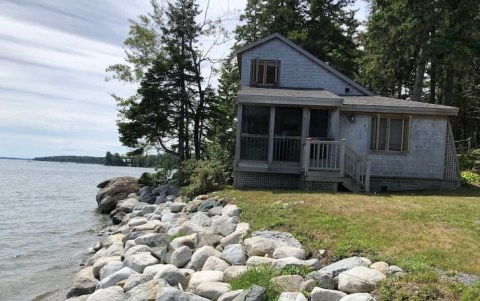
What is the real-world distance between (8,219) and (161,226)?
37.0 feet

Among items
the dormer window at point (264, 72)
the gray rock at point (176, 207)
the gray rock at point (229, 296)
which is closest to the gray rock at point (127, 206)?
the gray rock at point (176, 207)

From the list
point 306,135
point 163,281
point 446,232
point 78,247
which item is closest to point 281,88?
point 306,135

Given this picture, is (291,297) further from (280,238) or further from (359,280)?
(280,238)

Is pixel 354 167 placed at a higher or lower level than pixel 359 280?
higher

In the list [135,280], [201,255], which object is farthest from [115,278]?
[201,255]

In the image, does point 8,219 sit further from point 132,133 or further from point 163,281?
point 163,281

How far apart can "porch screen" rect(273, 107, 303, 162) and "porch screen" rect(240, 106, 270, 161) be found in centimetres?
40

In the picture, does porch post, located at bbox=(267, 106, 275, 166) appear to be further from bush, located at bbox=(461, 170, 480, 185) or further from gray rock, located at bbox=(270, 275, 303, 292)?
gray rock, located at bbox=(270, 275, 303, 292)

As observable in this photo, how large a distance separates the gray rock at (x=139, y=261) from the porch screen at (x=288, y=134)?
26.2 feet

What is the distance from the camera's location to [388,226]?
830 cm

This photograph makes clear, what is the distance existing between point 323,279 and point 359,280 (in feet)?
1.56

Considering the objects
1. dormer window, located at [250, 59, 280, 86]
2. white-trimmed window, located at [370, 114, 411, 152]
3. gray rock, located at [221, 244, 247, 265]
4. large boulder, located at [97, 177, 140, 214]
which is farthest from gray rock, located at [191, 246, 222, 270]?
large boulder, located at [97, 177, 140, 214]

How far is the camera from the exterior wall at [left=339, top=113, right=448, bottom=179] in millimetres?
15367

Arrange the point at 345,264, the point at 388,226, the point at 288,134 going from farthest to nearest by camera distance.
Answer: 1. the point at 288,134
2. the point at 388,226
3. the point at 345,264
